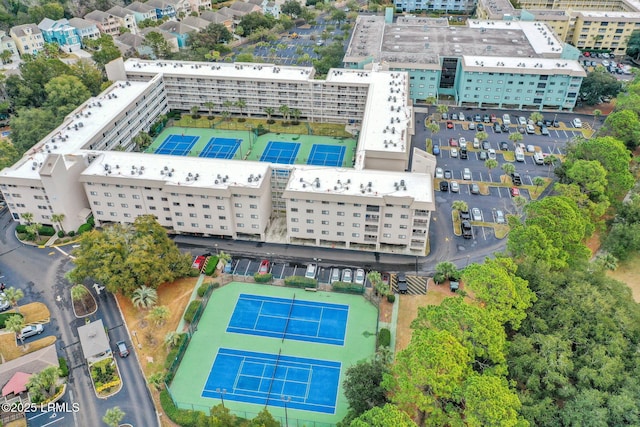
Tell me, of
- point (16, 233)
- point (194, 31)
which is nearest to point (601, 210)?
point (16, 233)

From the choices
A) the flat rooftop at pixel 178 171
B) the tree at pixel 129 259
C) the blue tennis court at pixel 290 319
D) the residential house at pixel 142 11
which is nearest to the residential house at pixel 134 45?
the residential house at pixel 142 11

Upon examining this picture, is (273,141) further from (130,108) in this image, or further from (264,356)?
(264,356)

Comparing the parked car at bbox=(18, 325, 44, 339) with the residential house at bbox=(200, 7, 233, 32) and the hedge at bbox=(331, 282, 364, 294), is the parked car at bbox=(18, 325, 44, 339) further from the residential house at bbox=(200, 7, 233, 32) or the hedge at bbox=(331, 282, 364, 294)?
the residential house at bbox=(200, 7, 233, 32)

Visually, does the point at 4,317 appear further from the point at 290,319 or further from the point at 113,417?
the point at 290,319

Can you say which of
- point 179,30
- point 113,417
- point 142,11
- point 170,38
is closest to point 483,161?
point 113,417

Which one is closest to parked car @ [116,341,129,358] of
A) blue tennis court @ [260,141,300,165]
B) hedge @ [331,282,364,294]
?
hedge @ [331,282,364,294]

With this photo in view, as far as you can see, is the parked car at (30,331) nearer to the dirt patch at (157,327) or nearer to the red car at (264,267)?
the dirt patch at (157,327)
